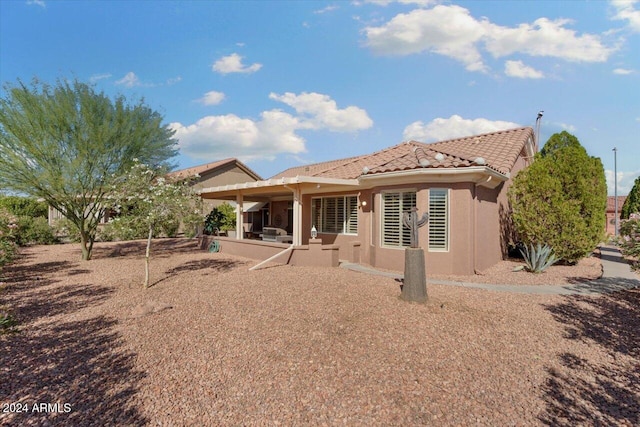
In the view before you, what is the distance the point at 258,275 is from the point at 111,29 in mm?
11688

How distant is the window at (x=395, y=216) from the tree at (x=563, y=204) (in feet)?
17.2

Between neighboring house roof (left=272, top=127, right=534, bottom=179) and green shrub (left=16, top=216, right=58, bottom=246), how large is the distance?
20753 millimetres

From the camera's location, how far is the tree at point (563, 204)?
13047 millimetres

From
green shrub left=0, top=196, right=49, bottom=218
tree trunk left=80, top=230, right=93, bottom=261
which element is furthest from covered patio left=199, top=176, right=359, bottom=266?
green shrub left=0, top=196, right=49, bottom=218

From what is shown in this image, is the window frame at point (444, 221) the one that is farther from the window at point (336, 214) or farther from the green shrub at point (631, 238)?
the green shrub at point (631, 238)

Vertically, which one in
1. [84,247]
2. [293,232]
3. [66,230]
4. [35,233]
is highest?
[293,232]

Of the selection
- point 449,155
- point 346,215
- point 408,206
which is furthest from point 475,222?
point 346,215

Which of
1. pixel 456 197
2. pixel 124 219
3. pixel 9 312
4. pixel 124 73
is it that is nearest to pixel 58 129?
pixel 124 73

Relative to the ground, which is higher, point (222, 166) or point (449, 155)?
point (222, 166)

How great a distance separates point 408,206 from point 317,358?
8.41m

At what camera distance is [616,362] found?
5422 mm

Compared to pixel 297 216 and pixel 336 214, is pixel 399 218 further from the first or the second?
pixel 297 216

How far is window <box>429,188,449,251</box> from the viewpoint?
→ 11.8 m

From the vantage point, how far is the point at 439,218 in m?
11.9
